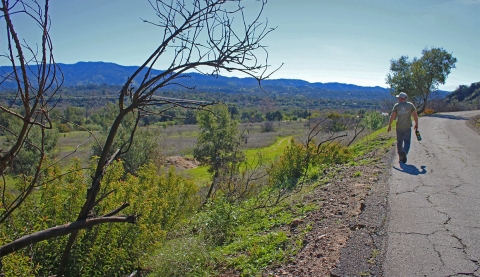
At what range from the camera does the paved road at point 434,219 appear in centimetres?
391

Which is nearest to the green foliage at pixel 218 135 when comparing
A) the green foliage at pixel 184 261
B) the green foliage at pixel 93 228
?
the green foliage at pixel 93 228

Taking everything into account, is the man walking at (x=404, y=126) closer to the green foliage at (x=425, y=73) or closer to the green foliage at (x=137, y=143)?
the green foliage at (x=137, y=143)

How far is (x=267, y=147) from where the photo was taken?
162ft

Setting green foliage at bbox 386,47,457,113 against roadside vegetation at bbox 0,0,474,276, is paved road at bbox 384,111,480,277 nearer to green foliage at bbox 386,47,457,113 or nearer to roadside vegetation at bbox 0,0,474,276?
roadside vegetation at bbox 0,0,474,276

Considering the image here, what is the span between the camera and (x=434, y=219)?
17.0 ft

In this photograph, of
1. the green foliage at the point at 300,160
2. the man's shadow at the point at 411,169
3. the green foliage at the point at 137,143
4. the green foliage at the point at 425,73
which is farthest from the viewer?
the green foliage at the point at 425,73

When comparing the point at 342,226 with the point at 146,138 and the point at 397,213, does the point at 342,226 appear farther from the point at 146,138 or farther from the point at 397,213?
the point at 146,138

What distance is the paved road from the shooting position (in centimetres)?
391

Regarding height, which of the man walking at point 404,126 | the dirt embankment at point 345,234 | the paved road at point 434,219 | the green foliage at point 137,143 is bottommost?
the green foliage at point 137,143

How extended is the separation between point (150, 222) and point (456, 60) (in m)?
38.9

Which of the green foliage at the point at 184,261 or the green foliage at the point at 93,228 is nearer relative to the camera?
the green foliage at the point at 184,261


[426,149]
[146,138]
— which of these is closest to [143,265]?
[426,149]

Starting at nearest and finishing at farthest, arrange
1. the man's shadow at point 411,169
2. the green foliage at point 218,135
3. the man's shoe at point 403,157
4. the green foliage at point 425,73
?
the man's shadow at point 411,169, the man's shoe at point 403,157, the green foliage at point 218,135, the green foliage at point 425,73

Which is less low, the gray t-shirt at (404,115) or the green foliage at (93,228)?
the gray t-shirt at (404,115)
